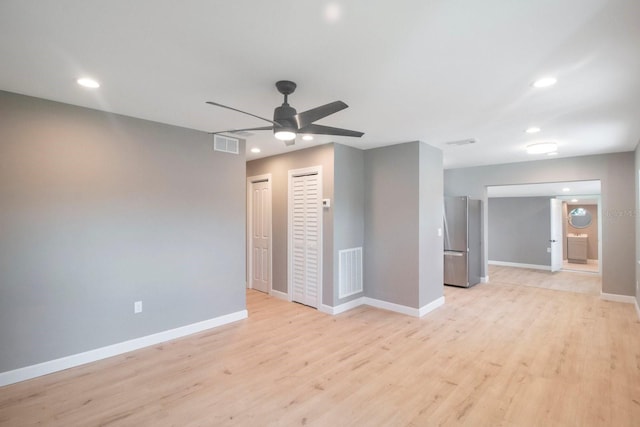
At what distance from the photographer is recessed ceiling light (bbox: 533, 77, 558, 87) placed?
245 cm

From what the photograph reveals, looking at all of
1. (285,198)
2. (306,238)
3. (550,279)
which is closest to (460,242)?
(550,279)

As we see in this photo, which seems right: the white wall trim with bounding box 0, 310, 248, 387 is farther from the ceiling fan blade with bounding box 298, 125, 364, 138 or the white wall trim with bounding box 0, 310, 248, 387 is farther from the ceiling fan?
the ceiling fan blade with bounding box 298, 125, 364, 138

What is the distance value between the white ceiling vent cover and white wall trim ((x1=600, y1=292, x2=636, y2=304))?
6.70 metres

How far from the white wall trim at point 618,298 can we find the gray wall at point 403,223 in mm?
3034

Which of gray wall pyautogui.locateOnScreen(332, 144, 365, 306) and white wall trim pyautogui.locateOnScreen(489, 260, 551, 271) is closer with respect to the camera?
gray wall pyautogui.locateOnScreen(332, 144, 365, 306)

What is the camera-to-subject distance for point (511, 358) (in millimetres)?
3254

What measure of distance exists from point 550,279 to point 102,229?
8914 mm

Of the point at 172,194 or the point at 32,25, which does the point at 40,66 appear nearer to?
the point at 32,25

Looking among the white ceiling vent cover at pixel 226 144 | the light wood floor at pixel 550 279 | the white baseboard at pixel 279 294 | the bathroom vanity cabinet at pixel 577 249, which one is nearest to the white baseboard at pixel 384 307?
the white baseboard at pixel 279 294

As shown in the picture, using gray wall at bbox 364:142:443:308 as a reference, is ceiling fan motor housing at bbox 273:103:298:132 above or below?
above

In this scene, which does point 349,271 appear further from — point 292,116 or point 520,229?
point 520,229

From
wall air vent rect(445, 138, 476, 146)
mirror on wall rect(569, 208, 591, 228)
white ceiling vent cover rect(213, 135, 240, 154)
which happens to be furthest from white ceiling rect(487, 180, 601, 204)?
white ceiling vent cover rect(213, 135, 240, 154)

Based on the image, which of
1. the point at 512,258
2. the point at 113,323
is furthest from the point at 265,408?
the point at 512,258

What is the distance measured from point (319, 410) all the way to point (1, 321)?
287 centimetres
